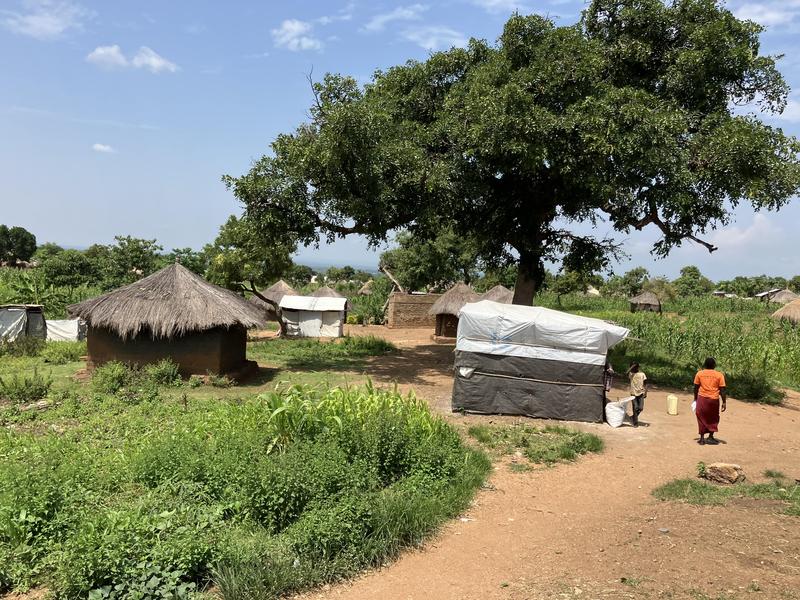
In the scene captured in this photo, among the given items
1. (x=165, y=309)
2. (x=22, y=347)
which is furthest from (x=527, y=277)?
(x=22, y=347)

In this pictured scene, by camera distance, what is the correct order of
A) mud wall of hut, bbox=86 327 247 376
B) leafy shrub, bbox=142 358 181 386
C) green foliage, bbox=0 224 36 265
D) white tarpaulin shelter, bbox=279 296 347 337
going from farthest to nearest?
green foliage, bbox=0 224 36 265, white tarpaulin shelter, bbox=279 296 347 337, mud wall of hut, bbox=86 327 247 376, leafy shrub, bbox=142 358 181 386

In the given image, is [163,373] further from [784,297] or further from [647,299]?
[784,297]

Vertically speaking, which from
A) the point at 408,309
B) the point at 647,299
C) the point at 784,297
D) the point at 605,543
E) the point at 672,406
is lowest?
the point at 605,543

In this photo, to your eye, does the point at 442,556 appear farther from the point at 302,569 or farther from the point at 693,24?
the point at 693,24

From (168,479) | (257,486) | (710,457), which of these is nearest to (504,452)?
(710,457)

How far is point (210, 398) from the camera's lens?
11.7m

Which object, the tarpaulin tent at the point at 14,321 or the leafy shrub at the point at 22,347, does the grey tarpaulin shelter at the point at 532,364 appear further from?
the tarpaulin tent at the point at 14,321

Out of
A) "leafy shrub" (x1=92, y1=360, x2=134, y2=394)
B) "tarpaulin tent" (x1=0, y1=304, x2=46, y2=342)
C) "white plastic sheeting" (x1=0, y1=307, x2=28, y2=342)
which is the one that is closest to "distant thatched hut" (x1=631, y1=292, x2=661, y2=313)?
"tarpaulin tent" (x1=0, y1=304, x2=46, y2=342)

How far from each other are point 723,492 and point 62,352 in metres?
16.9

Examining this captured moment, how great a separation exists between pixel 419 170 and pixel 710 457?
8.23 meters

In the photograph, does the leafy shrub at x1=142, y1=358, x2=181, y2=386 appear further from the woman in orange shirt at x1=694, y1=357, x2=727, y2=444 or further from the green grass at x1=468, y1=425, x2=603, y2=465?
the woman in orange shirt at x1=694, y1=357, x2=727, y2=444

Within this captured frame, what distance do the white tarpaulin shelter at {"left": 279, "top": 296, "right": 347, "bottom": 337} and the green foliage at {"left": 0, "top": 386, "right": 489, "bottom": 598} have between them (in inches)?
774

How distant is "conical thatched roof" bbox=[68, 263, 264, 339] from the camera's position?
13.6 meters

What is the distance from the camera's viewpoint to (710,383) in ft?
29.8
